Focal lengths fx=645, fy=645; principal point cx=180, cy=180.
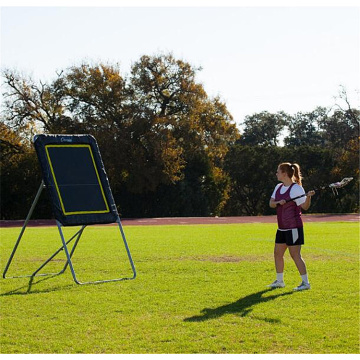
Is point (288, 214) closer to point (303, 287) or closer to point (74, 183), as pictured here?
point (303, 287)

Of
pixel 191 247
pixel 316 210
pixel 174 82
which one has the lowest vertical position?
pixel 316 210

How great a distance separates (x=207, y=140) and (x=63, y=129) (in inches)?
370

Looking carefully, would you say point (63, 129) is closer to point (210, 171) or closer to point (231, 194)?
point (210, 171)

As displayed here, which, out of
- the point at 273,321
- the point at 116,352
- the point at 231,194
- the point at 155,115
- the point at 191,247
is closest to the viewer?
the point at 116,352

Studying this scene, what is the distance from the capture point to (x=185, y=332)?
6.75 metres

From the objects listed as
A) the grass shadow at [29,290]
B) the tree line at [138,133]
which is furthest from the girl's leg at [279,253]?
the tree line at [138,133]

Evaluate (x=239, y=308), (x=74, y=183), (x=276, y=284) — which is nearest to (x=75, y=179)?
(x=74, y=183)

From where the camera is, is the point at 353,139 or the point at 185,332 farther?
the point at 353,139

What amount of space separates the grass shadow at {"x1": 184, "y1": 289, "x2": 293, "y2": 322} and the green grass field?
1cm

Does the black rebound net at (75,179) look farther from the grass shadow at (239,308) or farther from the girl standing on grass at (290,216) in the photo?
the grass shadow at (239,308)

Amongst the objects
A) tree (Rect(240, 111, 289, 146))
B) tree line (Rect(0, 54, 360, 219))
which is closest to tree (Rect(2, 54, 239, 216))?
tree line (Rect(0, 54, 360, 219))

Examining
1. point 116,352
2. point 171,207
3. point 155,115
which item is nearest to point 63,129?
point 155,115

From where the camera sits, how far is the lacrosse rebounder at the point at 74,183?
10539mm

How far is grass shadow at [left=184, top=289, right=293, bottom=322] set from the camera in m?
7.47
